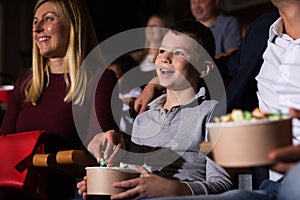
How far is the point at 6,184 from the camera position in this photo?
188 centimetres

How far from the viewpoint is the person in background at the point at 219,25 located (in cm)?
331

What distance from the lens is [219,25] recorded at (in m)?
3.40

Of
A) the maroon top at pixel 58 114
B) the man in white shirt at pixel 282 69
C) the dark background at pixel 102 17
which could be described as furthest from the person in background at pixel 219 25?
the dark background at pixel 102 17

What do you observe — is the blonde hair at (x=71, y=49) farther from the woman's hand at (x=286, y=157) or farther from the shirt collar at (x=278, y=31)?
the woman's hand at (x=286, y=157)

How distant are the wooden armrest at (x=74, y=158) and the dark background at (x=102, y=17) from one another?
3812mm

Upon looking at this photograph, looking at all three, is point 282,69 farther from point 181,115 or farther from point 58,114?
point 58,114

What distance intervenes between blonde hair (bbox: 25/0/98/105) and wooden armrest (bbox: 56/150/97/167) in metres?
0.43

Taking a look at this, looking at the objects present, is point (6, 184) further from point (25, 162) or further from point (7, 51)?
point (7, 51)

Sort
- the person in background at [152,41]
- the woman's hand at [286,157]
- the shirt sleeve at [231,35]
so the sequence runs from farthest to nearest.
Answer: the person in background at [152,41]
the shirt sleeve at [231,35]
the woman's hand at [286,157]

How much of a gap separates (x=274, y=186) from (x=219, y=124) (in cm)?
36

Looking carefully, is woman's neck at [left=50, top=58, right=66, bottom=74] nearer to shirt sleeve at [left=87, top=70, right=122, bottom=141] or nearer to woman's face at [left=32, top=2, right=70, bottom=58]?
woman's face at [left=32, top=2, right=70, bottom=58]

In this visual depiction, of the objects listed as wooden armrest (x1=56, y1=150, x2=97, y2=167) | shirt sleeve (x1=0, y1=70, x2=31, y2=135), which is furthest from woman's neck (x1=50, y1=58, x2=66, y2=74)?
wooden armrest (x1=56, y1=150, x2=97, y2=167)

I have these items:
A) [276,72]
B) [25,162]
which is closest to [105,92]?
[25,162]

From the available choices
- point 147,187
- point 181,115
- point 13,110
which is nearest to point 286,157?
point 147,187
